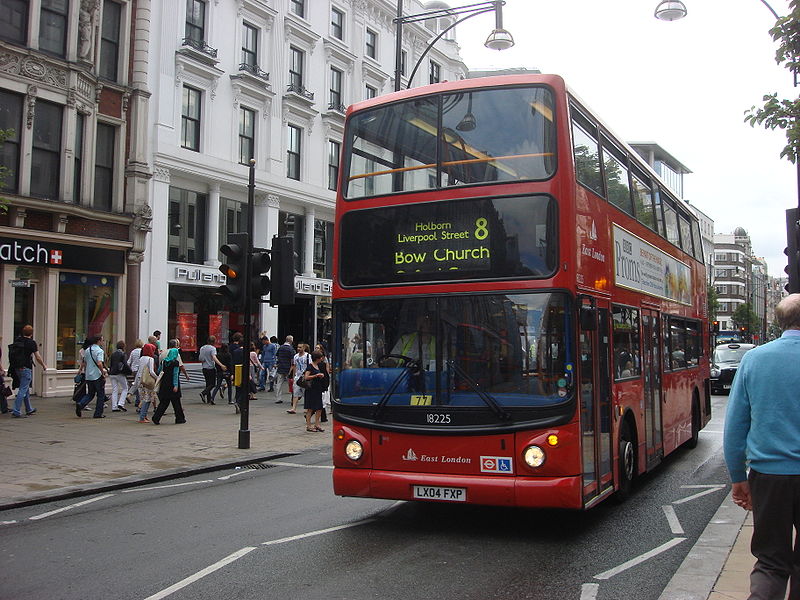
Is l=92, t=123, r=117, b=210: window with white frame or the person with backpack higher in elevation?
l=92, t=123, r=117, b=210: window with white frame

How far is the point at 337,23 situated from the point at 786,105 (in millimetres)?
26252

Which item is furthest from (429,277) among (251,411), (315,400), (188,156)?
(188,156)

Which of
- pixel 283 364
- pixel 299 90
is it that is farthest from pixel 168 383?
pixel 299 90

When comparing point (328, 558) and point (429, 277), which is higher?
point (429, 277)

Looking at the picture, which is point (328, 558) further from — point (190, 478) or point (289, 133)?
point (289, 133)

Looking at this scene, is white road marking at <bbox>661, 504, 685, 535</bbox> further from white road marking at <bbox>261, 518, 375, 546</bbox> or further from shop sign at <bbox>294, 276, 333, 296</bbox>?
shop sign at <bbox>294, 276, 333, 296</bbox>

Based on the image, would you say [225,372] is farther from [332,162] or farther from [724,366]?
[724,366]

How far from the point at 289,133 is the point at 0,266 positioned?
13.5 metres

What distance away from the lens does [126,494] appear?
30.5 ft

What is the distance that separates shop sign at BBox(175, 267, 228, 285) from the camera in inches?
968

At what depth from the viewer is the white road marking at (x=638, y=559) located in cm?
573

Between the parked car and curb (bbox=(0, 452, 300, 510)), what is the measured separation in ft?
62.1

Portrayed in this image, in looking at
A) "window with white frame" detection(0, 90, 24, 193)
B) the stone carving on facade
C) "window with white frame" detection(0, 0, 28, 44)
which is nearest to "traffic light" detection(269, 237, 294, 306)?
"window with white frame" detection(0, 90, 24, 193)

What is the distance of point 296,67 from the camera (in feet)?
98.6
